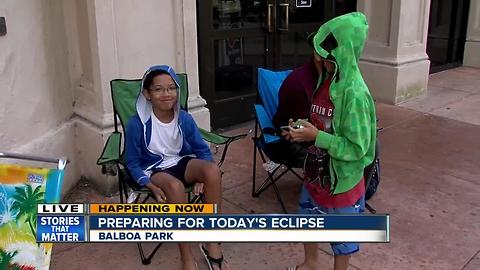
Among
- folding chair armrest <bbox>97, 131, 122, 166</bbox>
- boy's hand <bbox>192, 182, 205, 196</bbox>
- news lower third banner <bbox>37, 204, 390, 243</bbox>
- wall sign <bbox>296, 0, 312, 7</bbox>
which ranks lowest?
boy's hand <bbox>192, 182, 205, 196</bbox>

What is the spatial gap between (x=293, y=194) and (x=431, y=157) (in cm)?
149

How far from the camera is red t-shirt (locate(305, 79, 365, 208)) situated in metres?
2.44

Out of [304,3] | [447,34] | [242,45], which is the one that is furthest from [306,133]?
[447,34]

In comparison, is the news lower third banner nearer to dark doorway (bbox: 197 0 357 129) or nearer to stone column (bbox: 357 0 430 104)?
dark doorway (bbox: 197 0 357 129)

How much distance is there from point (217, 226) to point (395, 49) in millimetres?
4836

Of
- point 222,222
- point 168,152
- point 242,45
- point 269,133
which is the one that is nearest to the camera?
point 222,222

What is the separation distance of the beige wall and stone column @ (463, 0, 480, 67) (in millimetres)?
6840

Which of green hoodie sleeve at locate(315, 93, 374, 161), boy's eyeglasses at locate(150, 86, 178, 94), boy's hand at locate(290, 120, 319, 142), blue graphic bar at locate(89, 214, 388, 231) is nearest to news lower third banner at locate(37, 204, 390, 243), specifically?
blue graphic bar at locate(89, 214, 388, 231)

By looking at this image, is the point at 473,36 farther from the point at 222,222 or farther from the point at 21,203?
the point at 21,203

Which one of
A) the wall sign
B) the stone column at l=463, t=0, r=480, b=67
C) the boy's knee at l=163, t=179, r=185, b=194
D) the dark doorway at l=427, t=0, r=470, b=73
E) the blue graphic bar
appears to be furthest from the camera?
the stone column at l=463, t=0, r=480, b=67

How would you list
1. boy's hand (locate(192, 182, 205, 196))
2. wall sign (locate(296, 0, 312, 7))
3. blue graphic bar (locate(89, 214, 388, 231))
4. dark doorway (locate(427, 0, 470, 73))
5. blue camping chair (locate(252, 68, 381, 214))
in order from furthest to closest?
dark doorway (locate(427, 0, 470, 73))
wall sign (locate(296, 0, 312, 7))
blue camping chair (locate(252, 68, 381, 214))
boy's hand (locate(192, 182, 205, 196))
blue graphic bar (locate(89, 214, 388, 231))

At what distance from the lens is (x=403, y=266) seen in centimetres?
296

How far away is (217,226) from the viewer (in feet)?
6.09

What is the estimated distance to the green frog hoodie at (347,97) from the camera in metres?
2.26
